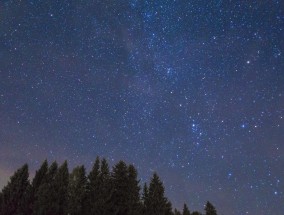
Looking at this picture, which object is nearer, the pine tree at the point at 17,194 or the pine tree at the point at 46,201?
the pine tree at the point at 46,201

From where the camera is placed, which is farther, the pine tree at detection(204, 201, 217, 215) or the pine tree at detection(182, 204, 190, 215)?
the pine tree at detection(182, 204, 190, 215)

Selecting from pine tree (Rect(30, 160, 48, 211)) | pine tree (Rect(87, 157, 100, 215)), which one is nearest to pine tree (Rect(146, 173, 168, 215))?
pine tree (Rect(87, 157, 100, 215))

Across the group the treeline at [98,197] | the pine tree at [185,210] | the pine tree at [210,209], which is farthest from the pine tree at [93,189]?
the pine tree at [210,209]

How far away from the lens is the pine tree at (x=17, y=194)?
132ft

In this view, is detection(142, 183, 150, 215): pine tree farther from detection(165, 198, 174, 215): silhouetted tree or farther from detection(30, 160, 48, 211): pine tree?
detection(30, 160, 48, 211): pine tree

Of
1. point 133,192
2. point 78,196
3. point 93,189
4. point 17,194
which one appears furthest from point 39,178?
point 133,192

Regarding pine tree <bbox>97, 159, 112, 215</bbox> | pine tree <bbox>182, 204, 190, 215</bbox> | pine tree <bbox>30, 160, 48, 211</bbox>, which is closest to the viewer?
pine tree <bbox>97, 159, 112, 215</bbox>

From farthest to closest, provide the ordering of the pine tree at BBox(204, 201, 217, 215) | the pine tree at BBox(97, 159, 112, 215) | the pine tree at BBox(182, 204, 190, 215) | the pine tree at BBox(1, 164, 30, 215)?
the pine tree at BBox(182, 204, 190, 215) → the pine tree at BBox(204, 201, 217, 215) → the pine tree at BBox(1, 164, 30, 215) → the pine tree at BBox(97, 159, 112, 215)

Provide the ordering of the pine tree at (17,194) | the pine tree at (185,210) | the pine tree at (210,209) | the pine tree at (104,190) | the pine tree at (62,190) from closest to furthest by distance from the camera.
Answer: the pine tree at (104,190), the pine tree at (62,190), the pine tree at (17,194), the pine tree at (210,209), the pine tree at (185,210)

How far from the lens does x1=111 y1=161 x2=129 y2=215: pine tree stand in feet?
117

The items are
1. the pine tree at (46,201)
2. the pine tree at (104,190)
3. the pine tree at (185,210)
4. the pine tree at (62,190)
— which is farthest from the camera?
the pine tree at (185,210)

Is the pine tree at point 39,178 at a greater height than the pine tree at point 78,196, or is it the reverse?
the pine tree at point 39,178

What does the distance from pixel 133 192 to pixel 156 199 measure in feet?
9.92

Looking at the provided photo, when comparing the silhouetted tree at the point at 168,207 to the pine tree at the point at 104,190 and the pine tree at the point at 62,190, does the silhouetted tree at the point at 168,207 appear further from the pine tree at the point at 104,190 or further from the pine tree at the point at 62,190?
the pine tree at the point at 62,190
